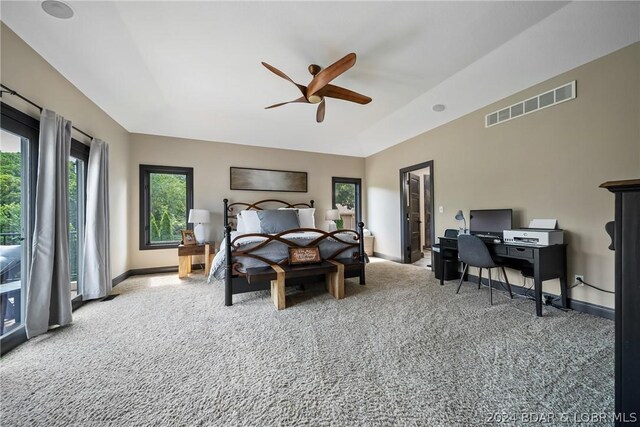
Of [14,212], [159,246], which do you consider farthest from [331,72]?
[159,246]

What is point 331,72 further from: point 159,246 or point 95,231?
point 159,246

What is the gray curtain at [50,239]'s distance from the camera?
2.08m

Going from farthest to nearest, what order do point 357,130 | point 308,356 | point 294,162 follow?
point 294,162 < point 357,130 < point 308,356

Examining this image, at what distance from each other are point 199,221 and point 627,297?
470 cm

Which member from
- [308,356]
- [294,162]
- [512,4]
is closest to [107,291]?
[308,356]

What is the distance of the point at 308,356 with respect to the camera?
5.98ft

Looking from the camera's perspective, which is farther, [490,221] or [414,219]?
[414,219]

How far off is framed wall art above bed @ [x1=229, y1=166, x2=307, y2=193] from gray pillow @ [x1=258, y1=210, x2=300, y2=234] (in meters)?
0.94

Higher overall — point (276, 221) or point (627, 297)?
point (276, 221)

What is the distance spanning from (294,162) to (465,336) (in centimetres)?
445

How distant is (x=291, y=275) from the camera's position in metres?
2.84

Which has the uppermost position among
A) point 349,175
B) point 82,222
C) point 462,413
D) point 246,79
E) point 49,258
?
point 246,79

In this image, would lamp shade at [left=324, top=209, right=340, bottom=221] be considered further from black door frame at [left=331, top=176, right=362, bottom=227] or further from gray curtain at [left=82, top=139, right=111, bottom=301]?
gray curtain at [left=82, top=139, right=111, bottom=301]

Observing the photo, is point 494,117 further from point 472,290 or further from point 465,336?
point 465,336
